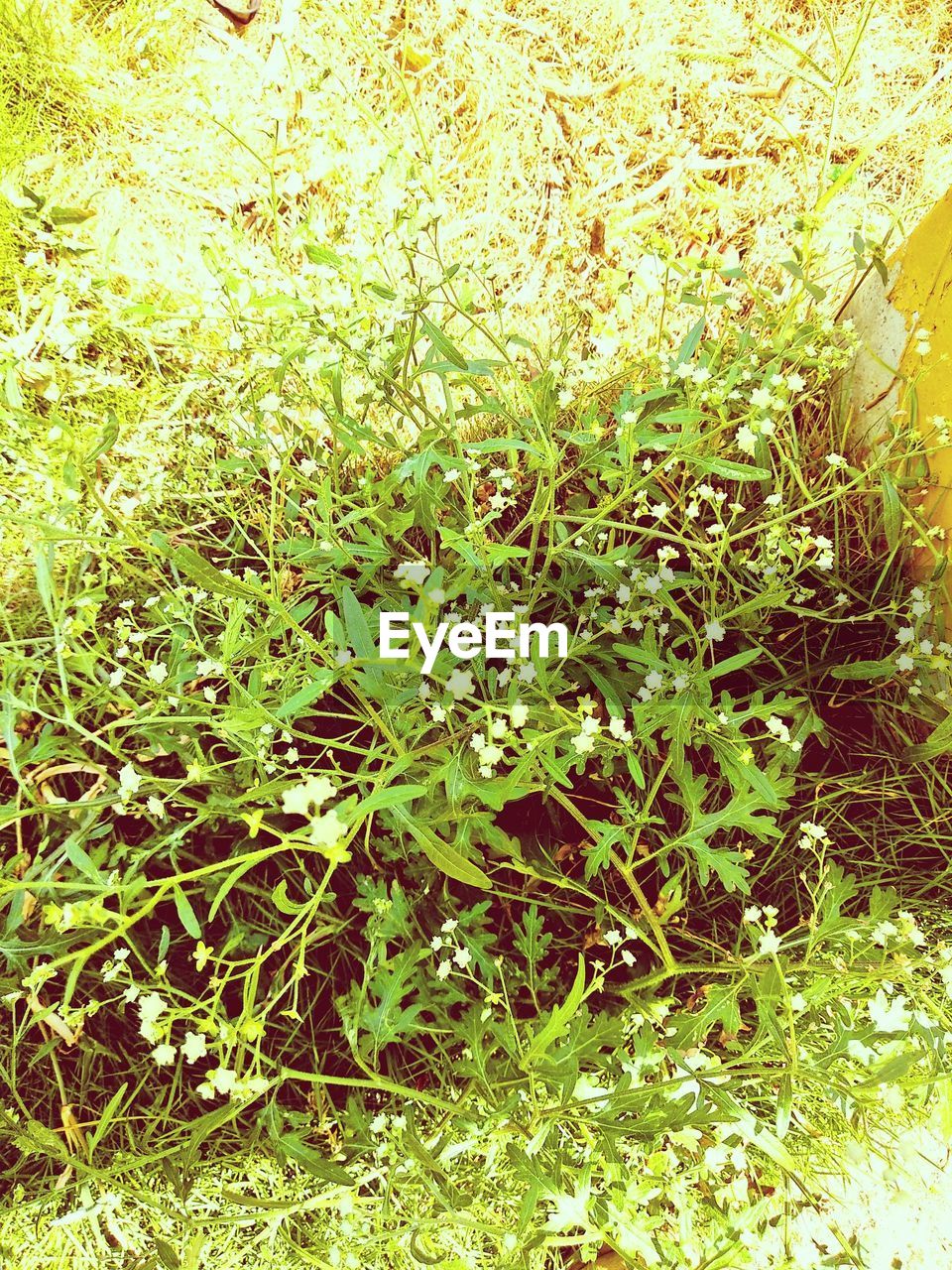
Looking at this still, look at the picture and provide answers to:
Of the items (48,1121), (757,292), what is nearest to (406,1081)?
(48,1121)

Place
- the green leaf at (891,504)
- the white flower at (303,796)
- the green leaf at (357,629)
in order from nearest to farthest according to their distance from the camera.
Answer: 1. the white flower at (303,796)
2. the green leaf at (357,629)
3. the green leaf at (891,504)

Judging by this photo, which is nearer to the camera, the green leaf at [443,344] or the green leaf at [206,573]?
the green leaf at [206,573]

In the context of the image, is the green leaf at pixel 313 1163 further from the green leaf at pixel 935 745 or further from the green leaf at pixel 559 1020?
the green leaf at pixel 935 745

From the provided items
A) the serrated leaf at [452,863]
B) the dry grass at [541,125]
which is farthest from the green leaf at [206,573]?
the dry grass at [541,125]

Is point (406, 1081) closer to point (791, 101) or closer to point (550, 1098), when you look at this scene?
point (550, 1098)

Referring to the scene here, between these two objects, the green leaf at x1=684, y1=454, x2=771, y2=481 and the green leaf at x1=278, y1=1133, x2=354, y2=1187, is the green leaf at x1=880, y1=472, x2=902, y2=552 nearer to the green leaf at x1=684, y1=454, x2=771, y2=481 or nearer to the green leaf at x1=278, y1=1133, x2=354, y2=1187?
the green leaf at x1=684, y1=454, x2=771, y2=481

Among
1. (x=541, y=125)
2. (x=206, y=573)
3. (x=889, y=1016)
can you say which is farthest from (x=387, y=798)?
(x=541, y=125)

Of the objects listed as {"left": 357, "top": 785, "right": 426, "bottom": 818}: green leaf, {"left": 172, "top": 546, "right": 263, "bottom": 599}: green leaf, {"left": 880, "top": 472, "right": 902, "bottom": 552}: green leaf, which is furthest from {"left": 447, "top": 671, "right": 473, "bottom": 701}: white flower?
{"left": 880, "top": 472, "right": 902, "bottom": 552}: green leaf

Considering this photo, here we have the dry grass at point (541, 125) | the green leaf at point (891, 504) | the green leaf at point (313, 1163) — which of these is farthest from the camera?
the dry grass at point (541, 125)
